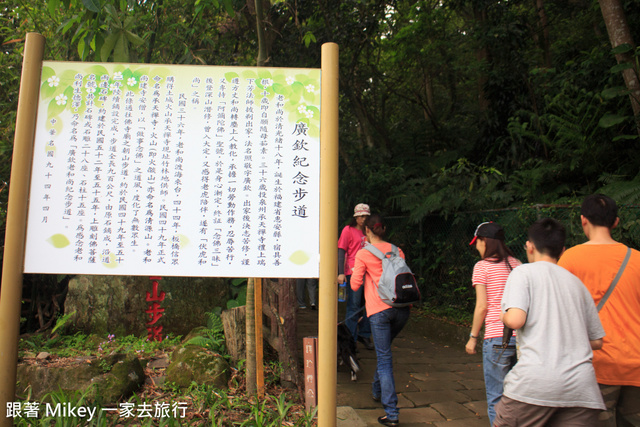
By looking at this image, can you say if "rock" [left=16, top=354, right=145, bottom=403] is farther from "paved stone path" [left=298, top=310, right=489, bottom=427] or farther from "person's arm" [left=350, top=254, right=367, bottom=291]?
"person's arm" [left=350, top=254, right=367, bottom=291]

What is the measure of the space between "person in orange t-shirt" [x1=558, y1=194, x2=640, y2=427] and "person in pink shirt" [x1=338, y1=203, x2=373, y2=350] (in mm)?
2973

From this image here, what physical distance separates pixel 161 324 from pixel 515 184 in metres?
5.52

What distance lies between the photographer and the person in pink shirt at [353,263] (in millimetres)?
5355

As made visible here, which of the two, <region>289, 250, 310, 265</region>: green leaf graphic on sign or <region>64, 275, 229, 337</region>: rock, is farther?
<region>64, 275, 229, 337</region>: rock

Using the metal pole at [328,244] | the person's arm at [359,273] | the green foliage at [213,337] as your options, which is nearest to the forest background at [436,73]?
the metal pole at [328,244]

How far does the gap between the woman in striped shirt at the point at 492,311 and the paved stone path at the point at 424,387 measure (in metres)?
0.93

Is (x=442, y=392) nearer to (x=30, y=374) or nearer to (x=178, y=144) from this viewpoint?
(x=178, y=144)

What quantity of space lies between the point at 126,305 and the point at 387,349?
3.36 metres

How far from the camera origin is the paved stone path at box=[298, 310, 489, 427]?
150 inches

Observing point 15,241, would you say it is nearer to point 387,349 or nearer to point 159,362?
point 159,362

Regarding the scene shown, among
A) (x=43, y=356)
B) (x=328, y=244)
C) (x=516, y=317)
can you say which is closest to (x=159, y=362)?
(x=43, y=356)

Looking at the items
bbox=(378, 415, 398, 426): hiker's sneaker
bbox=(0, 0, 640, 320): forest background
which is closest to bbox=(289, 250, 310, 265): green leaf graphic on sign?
bbox=(378, 415, 398, 426): hiker's sneaker

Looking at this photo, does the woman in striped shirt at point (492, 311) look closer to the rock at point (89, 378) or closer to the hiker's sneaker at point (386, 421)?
the hiker's sneaker at point (386, 421)

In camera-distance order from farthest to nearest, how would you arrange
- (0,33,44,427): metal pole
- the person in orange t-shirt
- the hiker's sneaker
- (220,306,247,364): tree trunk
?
(220,306,247,364): tree trunk
the hiker's sneaker
(0,33,44,427): metal pole
the person in orange t-shirt
